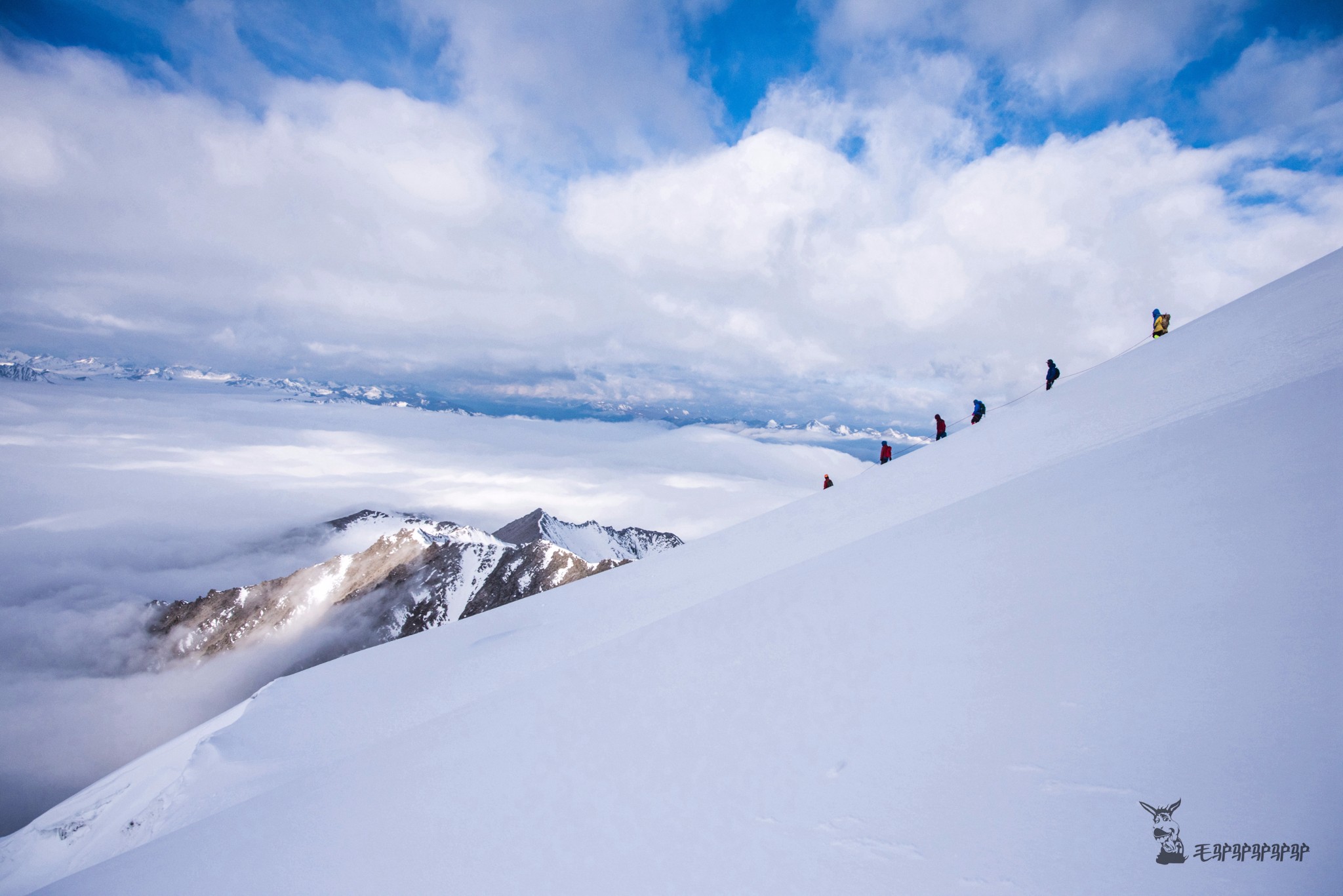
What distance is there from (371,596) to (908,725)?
20712 centimetres

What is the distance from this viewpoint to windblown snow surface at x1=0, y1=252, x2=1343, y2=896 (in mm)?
3080

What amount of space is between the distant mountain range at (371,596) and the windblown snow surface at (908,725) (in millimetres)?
159169

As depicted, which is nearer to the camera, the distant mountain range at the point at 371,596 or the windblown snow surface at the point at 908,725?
the windblown snow surface at the point at 908,725

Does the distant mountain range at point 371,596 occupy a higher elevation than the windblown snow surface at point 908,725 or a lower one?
lower

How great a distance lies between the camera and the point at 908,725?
4.26 meters

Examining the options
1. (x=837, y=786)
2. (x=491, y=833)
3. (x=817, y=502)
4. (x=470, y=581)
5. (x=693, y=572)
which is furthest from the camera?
(x=470, y=581)

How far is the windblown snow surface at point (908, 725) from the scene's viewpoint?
3080 mm

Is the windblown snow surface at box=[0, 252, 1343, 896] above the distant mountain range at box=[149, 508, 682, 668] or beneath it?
above

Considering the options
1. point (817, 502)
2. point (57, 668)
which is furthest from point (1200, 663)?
point (57, 668)

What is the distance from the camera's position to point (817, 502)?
14.8m

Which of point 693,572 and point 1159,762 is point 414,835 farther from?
point 693,572

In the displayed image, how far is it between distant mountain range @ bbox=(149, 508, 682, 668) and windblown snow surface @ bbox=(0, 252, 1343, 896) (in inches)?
6266

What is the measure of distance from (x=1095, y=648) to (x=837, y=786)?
2.47m

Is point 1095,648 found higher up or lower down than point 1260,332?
lower down
